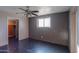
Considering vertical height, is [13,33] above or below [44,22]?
below

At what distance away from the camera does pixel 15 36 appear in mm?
3262

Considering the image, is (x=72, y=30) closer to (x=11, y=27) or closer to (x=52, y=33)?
(x=52, y=33)

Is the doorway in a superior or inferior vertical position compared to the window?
inferior

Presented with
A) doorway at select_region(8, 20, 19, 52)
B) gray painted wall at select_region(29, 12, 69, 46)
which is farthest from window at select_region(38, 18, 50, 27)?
doorway at select_region(8, 20, 19, 52)

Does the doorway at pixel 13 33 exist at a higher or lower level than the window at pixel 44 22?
lower

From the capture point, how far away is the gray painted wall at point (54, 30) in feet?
9.41

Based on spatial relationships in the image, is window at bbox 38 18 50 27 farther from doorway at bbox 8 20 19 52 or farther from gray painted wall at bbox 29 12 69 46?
doorway at bbox 8 20 19 52

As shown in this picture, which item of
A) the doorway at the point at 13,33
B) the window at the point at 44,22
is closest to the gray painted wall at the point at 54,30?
the window at the point at 44,22

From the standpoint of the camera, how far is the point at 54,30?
3037mm

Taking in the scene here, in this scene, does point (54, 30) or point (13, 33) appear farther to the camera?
point (13, 33)

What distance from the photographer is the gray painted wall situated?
2867 mm

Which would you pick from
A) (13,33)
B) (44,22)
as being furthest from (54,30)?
(13,33)

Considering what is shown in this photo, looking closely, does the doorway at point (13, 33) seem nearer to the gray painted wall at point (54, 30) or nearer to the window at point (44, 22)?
the gray painted wall at point (54, 30)

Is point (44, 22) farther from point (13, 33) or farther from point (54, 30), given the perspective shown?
point (13, 33)
